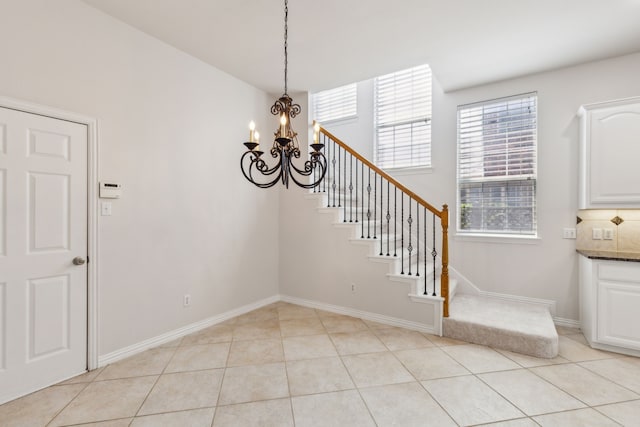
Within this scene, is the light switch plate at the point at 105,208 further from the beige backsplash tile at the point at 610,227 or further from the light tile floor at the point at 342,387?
the beige backsplash tile at the point at 610,227

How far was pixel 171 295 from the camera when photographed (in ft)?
10.2

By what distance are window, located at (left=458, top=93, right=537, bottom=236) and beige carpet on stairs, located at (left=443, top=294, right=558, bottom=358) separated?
96 cm

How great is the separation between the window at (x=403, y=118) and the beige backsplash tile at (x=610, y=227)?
1.88 m

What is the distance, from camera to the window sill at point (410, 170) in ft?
13.9

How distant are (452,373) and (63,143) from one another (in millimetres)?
3597

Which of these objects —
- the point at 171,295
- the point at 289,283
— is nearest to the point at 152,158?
the point at 171,295

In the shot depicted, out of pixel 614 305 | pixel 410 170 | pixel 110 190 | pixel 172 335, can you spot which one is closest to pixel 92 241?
pixel 110 190

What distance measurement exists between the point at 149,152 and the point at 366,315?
299 cm

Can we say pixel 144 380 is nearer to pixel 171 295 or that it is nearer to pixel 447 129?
pixel 171 295

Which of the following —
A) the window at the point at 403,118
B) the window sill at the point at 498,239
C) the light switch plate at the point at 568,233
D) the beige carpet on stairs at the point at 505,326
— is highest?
the window at the point at 403,118

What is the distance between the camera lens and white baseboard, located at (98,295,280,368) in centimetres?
262

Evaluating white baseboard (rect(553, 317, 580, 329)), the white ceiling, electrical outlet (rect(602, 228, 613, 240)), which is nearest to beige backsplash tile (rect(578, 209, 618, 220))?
electrical outlet (rect(602, 228, 613, 240))

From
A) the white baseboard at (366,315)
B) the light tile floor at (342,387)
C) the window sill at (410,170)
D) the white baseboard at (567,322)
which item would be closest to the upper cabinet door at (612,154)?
the white baseboard at (567,322)

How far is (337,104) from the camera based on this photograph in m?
5.14
